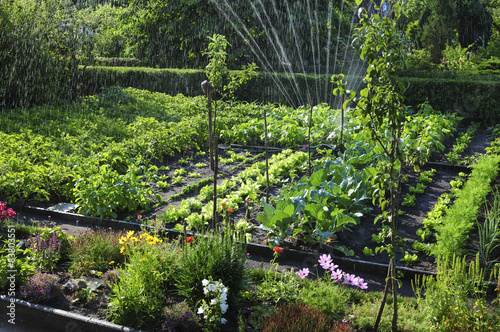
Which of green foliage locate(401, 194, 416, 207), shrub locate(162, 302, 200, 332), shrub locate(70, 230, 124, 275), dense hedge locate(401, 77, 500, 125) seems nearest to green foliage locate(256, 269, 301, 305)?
shrub locate(162, 302, 200, 332)

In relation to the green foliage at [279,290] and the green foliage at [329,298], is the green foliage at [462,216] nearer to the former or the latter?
the green foliage at [329,298]

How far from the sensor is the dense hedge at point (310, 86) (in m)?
11.8

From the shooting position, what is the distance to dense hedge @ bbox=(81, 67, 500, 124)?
11.8 m

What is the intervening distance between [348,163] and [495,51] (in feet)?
58.3

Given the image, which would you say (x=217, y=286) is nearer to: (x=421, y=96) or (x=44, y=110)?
(x=44, y=110)

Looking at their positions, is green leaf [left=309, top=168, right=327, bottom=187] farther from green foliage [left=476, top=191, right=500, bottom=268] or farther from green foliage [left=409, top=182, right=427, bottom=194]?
green foliage [left=476, top=191, right=500, bottom=268]

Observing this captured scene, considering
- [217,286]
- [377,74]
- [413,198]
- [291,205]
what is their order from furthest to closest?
[413,198] → [291,205] → [217,286] → [377,74]

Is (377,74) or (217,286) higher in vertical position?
(377,74)

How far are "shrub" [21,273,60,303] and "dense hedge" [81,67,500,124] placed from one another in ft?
29.5

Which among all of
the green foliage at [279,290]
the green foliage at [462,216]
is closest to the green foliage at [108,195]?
the green foliage at [279,290]

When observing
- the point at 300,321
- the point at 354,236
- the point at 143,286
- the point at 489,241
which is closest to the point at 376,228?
the point at 354,236

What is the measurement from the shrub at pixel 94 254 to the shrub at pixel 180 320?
1057 mm

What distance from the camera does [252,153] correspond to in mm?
8922

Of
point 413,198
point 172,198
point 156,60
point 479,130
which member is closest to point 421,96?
point 479,130
